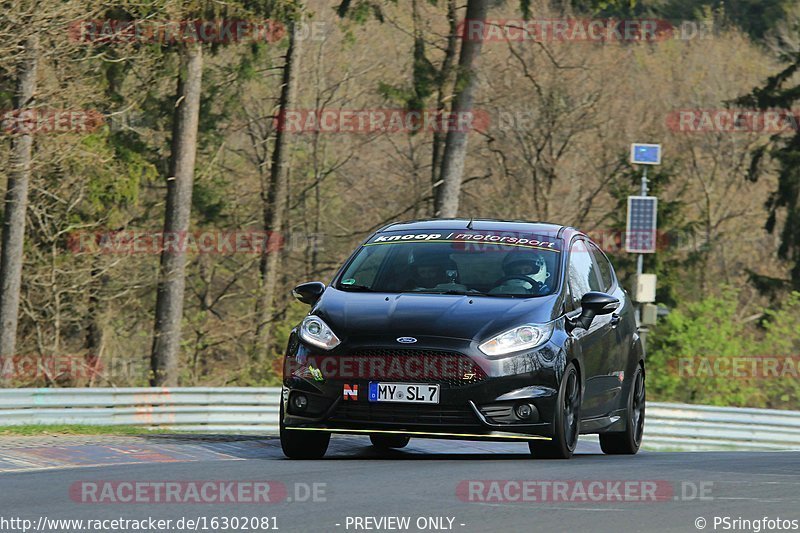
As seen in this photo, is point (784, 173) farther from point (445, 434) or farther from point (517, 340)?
point (445, 434)

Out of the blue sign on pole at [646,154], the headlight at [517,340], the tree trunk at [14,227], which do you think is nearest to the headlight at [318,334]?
the headlight at [517,340]

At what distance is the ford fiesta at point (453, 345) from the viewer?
32.9 feet

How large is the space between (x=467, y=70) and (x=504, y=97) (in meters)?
17.4

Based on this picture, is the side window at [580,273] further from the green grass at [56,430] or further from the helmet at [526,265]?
the green grass at [56,430]

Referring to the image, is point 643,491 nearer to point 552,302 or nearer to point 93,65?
point 552,302

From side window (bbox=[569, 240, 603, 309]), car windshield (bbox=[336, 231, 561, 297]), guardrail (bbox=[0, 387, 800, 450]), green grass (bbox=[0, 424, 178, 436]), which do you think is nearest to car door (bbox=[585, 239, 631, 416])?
side window (bbox=[569, 240, 603, 309])

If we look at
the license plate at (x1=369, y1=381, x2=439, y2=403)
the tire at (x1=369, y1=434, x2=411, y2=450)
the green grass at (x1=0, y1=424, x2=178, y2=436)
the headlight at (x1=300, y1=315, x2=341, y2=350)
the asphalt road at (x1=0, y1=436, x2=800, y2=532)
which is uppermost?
the headlight at (x1=300, y1=315, x2=341, y2=350)

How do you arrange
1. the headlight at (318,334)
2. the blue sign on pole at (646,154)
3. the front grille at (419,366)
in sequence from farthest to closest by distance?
the blue sign on pole at (646,154), the headlight at (318,334), the front grille at (419,366)

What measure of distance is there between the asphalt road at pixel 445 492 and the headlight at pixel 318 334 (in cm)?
85

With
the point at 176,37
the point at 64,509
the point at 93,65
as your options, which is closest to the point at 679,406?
the point at 176,37

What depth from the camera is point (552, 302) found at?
10672mm

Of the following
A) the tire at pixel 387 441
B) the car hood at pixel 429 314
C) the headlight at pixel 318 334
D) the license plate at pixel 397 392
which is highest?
the car hood at pixel 429 314

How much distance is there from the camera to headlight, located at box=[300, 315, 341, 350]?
10.2 meters

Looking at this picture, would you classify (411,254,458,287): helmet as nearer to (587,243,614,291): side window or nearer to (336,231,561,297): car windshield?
(336,231,561,297): car windshield
